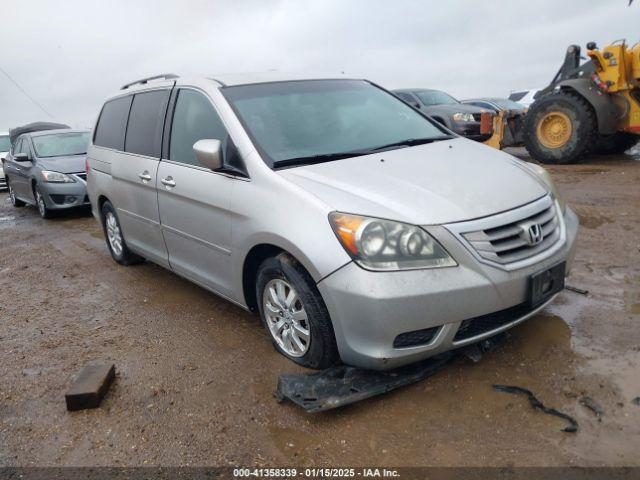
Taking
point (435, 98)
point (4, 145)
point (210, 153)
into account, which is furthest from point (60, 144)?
point (435, 98)

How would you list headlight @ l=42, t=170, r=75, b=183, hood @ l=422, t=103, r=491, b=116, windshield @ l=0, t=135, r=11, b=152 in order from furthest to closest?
windshield @ l=0, t=135, r=11, b=152 < hood @ l=422, t=103, r=491, b=116 < headlight @ l=42, t=170, r=75, b=183

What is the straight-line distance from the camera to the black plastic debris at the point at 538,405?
2396 millimetres

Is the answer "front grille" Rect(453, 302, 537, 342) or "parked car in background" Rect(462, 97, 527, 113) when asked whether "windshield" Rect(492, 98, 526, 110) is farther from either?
"front grille" Rect(453, 302, 537, 342)

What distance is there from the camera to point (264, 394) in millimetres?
2891

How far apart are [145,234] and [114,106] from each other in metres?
1.59

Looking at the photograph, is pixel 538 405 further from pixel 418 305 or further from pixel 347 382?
pixel 347 382

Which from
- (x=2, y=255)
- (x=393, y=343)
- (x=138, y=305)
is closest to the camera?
(x=393, y=343)

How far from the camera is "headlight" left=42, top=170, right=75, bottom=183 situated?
8469mm

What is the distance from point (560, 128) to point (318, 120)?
7.71 meters

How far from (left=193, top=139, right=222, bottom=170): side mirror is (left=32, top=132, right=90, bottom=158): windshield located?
696 cm

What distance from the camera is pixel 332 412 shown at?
2674mm

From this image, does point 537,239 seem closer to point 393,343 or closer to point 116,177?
point 393,343

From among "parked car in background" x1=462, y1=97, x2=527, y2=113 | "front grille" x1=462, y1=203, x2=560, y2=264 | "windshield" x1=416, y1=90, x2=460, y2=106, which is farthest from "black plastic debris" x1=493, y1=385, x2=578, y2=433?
"parked car in background" x1=462, y1=97, x2=527, y2=113

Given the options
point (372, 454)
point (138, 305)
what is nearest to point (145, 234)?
point (138, 305)
